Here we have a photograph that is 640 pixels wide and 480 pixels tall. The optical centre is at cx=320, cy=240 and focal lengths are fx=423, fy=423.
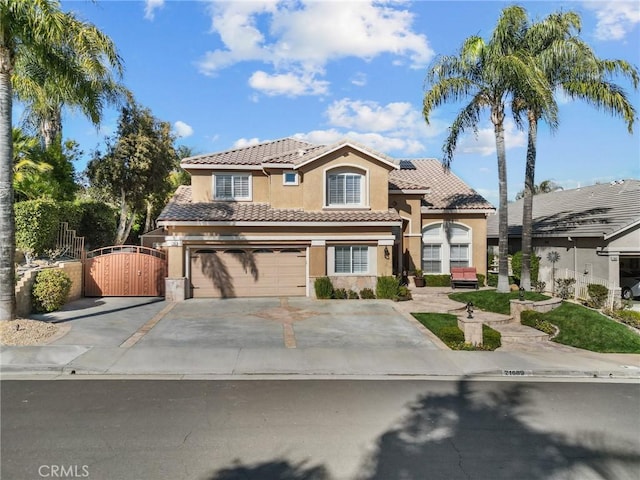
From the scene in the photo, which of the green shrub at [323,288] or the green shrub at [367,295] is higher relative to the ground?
the green shrub at [323,288]

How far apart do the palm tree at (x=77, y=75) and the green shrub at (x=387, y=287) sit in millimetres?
12432

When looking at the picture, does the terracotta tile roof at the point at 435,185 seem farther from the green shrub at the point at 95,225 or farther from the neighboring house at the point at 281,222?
the green shrub at the point at 95,225

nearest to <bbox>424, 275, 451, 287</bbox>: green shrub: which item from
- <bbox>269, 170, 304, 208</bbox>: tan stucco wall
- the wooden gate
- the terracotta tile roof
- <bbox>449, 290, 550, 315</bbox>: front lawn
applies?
<bbox>449, 290, 550, 315</bbox>: front lawn

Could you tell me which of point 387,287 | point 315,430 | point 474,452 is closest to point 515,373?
point 474,452

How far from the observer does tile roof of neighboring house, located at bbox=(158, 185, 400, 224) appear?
58.9 ft

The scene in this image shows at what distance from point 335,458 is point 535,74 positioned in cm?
1528

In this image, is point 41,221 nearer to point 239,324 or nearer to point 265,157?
point 239,324

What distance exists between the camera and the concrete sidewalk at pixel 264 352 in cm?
948

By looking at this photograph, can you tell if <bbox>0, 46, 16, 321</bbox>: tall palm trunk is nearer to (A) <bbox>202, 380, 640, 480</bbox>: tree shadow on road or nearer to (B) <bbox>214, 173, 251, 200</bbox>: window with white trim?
(B) <bbox>214, 173, 251, 200</bbox>: window with white trim

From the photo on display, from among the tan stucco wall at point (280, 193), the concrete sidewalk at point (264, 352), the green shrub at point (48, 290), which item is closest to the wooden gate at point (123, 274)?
the concrete sidewalk at point (264, 352)

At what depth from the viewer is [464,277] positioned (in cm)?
2128

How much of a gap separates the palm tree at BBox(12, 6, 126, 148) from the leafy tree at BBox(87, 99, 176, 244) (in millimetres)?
8907

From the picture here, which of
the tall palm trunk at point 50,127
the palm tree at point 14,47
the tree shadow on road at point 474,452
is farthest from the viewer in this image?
the tall palm trunk at point 50,127

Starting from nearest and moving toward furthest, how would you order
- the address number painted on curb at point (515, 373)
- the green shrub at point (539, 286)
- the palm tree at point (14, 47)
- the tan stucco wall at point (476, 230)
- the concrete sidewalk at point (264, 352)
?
the concrete sidewalk at point (264, 352), the address number painted on curb at point (515, 373), the palm tree at point (14, 47), the green shrub at point (539, 286), the tan stucco wall at point (476, 230)
